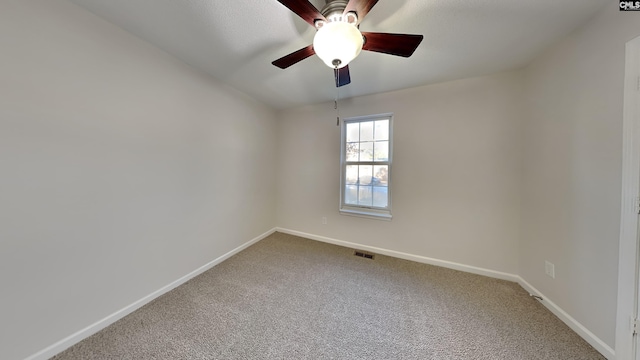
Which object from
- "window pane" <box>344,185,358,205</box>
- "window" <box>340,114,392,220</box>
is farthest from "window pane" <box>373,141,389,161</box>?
"window pane" <box>344,185,358,205</box>

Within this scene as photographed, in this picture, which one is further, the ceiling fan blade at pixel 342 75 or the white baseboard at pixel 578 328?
the ceiling fan blade at pixel 342 75

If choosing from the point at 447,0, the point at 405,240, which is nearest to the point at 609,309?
the point at 405,240

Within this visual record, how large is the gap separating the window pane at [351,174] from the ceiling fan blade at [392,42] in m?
1.74

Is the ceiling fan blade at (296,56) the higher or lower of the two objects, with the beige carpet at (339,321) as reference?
higher

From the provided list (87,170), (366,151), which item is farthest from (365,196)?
(87,170)

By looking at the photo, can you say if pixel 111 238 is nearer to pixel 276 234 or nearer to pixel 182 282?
pixel 182 282

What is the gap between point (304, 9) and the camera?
999 millimetres

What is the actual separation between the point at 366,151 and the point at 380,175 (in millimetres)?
419

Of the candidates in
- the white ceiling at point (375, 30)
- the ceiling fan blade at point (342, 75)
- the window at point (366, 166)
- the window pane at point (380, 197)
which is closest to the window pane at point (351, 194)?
the window at point (366, 166)

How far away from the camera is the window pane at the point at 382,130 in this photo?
2.62 metres

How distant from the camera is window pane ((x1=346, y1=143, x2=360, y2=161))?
9.29ft

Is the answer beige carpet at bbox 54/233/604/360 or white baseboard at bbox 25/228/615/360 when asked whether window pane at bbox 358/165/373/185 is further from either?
beige carpet at bbox 54/233/604/360

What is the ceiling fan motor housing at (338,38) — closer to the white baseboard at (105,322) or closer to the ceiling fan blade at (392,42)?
the ceiling fan blade at (392,42)

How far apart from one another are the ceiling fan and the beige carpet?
1.90m
